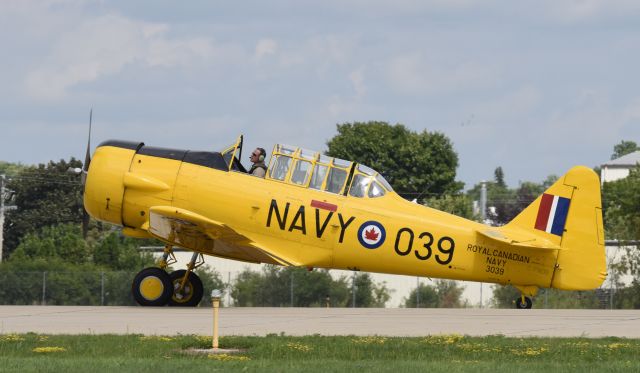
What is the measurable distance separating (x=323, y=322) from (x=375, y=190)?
3.45 meters

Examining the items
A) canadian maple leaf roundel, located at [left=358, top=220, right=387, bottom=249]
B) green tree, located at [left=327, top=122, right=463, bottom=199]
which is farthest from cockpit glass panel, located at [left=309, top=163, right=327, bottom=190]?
green tree, located at [left=327, top=122, right=463, bottom=199]

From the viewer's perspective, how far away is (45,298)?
116 feet

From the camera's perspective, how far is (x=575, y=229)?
21.5 meters

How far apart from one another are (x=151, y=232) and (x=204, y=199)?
1.10 meters

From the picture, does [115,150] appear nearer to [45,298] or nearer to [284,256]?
[284,256]

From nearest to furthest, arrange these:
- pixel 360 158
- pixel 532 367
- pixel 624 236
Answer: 1. pixel 532 367
2. pixel 624 236
3. pixel 360 158

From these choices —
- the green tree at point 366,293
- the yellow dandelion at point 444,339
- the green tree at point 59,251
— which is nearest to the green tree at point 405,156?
the green tree at point 59,251

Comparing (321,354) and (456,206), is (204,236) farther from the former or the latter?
(456,206)

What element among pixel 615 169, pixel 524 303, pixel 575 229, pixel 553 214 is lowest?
pixel 524 303

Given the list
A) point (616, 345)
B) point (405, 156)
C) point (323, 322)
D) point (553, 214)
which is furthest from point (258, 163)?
point (405, 156)

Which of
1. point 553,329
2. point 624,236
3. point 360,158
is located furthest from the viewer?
point 360,158

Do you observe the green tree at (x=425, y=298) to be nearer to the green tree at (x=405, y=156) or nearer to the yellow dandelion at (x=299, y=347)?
the yellow dandelion at (x=299, y=347)

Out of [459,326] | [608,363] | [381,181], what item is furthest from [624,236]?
[608,363]

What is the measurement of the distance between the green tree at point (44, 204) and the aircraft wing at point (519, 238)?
49173 millimetres
